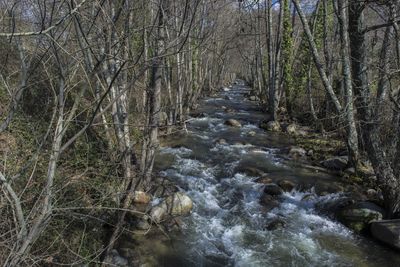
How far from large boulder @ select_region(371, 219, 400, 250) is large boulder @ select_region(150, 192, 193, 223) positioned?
Answer: 3.89m

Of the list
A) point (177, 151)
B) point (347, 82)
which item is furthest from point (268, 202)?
point (177, 151)

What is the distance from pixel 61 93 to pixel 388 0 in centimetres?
519

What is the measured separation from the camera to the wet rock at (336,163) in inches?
439

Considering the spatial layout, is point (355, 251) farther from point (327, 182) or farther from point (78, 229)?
point (78, 229)

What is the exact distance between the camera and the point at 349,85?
9.33 metres

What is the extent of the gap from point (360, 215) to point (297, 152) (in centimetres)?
525

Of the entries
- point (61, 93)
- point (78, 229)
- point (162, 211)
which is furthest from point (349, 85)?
point (61, 93)

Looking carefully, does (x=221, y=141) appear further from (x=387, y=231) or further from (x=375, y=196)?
(x=387, y=231)

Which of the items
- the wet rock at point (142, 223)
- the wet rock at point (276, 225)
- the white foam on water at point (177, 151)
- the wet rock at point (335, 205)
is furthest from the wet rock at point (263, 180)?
the wet rock at point (142, 223)

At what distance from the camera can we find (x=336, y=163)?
Answer: 1131 centimetres

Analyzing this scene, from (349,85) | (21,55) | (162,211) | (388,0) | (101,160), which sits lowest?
(162,211)

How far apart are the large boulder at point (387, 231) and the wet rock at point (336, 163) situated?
3762 mm

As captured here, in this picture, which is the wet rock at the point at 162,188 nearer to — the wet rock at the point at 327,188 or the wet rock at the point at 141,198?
the wet rock at the point at 141,198

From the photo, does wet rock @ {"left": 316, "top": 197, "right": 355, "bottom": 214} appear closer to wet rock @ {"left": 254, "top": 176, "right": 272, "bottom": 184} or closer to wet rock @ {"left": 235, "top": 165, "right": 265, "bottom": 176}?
wet rock @ {"left": 254, "top": 176, "right": 272, "bottom": 184}
